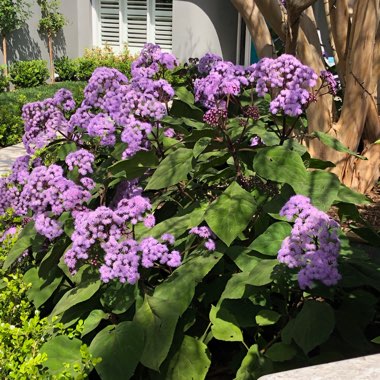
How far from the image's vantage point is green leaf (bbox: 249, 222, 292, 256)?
2.46 metres

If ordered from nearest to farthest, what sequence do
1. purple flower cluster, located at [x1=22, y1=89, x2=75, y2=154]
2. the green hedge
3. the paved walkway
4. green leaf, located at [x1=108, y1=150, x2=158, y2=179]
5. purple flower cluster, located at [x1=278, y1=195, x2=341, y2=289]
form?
purple flower cluster, located at [x1=278, y1=195, x2=341, y2=289]
green leaf, located at [x1=108, y1=150, x2=158, y2=179]
purple flower cluster, located at [x1=22, y1=89, x2=75, y2=154]
the paved walkway
the green hedge

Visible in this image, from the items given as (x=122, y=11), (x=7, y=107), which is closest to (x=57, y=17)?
(x=122, y=11)

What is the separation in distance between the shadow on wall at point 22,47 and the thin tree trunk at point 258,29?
40.7 ft

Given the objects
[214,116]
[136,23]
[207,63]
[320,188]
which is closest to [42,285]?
[214,116]

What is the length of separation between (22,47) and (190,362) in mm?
15885

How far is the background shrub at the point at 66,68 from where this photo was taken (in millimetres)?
15961

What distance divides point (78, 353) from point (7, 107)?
8.25 metres

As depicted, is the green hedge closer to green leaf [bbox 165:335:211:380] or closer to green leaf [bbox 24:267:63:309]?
green leaf [bbox 24:267:63:309]

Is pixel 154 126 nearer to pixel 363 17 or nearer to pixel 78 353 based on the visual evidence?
pixel 78 353

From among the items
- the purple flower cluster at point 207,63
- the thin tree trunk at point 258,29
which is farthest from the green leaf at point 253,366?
the thin tree trunk at point 258,29

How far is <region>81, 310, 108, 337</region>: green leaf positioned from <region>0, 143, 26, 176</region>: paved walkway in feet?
16.8

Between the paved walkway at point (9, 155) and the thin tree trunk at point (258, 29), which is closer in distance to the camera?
the thin tree trunk at point (258, 29)

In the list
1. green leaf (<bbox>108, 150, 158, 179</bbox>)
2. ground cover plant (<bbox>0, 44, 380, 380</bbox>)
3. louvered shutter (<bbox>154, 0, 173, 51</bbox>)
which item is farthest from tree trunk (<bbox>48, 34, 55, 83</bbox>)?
green leaf (<bbox>108, 150, 158, 179</bbox>)

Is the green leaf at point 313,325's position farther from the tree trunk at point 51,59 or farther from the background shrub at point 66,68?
the tree trunk at point 51,59
